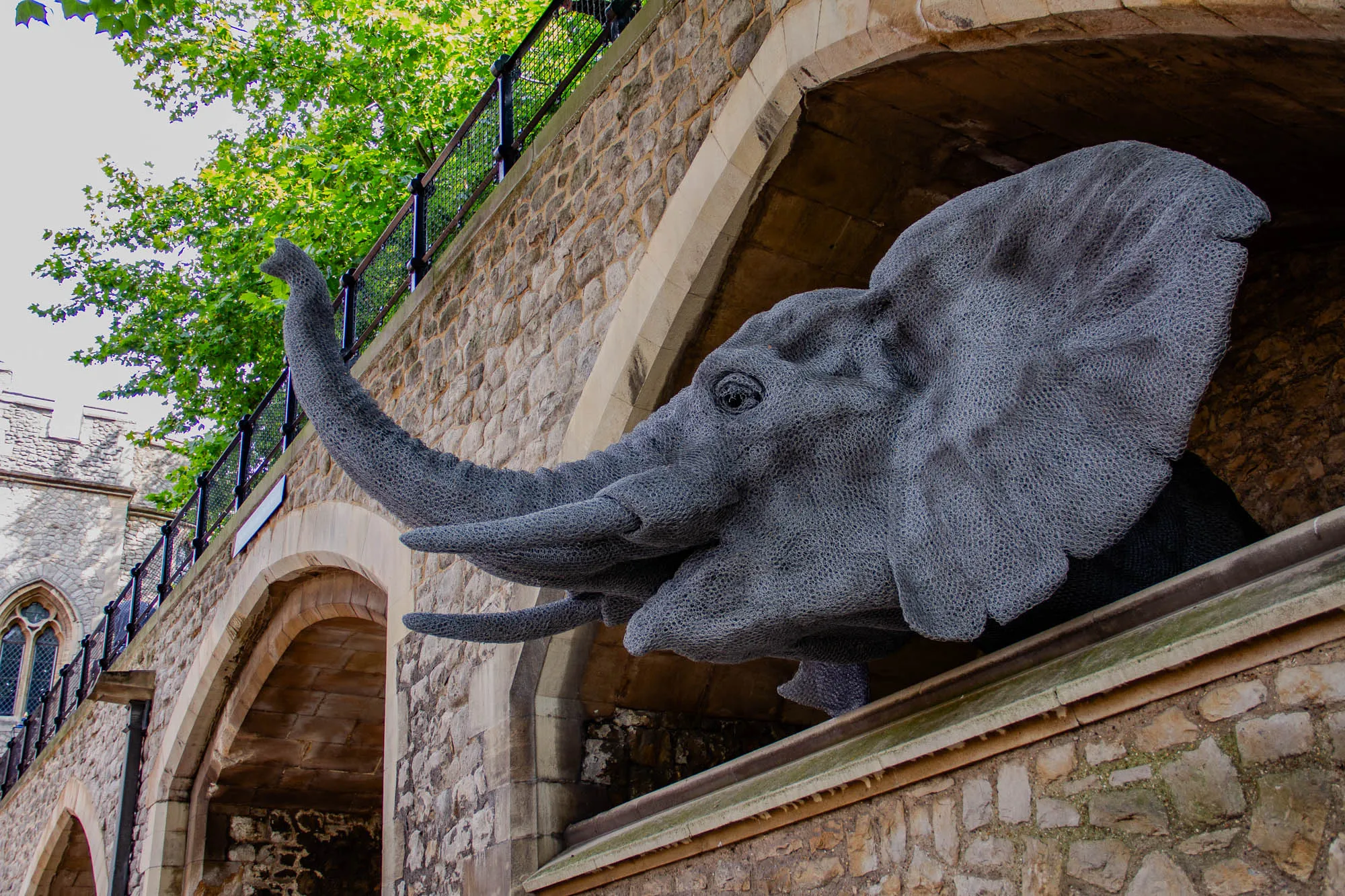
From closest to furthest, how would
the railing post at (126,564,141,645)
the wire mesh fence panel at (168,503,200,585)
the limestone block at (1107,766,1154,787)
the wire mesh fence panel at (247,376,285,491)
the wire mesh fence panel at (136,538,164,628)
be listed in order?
the limestone block at (1107,766,1154,787) < the wire mesh fence panel at (247,376,285,491) < the wire mesh fence panel at (168,503,200,585) < the wire mesh fence panel at (136,538,164,628) < the railing post at (126,564,141,645)

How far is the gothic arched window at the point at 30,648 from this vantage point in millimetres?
21328

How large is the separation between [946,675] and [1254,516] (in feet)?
6.59

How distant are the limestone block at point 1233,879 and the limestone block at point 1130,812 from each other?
0.12 meters

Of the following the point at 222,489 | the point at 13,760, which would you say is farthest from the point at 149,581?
the point at 13,760

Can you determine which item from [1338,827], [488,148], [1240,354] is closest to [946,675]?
[1338,827]

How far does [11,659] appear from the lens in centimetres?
2170

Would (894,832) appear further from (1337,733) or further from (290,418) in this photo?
(290,418)

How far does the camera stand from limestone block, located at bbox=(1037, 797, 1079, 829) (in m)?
2.41

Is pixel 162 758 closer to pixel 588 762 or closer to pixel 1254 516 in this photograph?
pixel 588 762

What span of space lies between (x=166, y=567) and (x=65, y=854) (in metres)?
3.03

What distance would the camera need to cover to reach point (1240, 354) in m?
4.55

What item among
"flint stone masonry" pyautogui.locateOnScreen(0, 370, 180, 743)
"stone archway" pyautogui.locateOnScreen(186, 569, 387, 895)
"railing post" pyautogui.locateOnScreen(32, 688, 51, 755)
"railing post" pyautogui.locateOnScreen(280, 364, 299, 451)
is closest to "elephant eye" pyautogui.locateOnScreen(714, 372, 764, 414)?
"stone archway" pyautogui.locateOnScreen(186, 569, 387, 895)

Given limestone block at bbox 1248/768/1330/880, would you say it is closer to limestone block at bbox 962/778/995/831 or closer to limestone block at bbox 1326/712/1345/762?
limestone block at bbox 1326/712/1345/762

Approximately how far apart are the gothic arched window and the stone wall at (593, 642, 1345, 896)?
2156 centimetres
